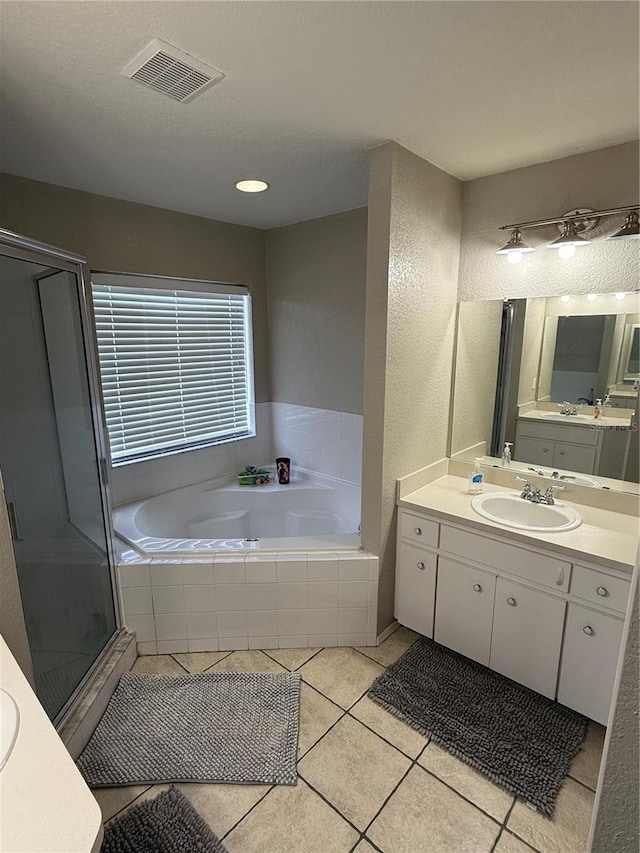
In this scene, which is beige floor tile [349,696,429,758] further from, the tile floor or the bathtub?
the bathtub

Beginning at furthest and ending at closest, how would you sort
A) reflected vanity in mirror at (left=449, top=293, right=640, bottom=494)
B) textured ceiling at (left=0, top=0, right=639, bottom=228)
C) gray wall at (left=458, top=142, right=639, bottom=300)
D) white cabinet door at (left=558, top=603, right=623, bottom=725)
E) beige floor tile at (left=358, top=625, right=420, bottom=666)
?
beige floor tile at (left=358, top=625, right=420, bottom=666) < reflected vanity in mirror at (left=449, top=293, right=640, bottom=494) < gray wall at (left=458, top=142, right=639, bottom=300) < white cabinet door at (left=558, top=603, right=623, bottom=725) < textured ceiling at (left=0, top=0, right=639, bottom=228)

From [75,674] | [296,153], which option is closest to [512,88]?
[296,153]

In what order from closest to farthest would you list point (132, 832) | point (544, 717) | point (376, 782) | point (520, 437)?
point (132, 832) → point (376, 782) → point (544, 717) → point (520, 437)

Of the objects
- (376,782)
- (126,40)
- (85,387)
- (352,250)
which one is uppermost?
(126,40)

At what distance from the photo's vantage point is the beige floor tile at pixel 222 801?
1.49 meters

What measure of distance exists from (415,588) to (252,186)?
2.33m

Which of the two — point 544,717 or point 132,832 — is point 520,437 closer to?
point 544,717

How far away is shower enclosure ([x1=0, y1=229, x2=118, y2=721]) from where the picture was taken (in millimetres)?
1776

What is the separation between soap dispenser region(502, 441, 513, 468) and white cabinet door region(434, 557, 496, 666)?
673 millimetres

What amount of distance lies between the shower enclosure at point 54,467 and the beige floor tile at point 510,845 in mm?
1685

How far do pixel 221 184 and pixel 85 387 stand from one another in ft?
4.29

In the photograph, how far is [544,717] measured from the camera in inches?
73.4

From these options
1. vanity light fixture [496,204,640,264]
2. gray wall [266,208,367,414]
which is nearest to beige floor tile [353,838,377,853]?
gray wall [266,208,367,414]

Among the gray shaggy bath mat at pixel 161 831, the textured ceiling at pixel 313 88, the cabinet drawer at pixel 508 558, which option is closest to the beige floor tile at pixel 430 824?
the gray shaggy bath mat at pixel 161 831
